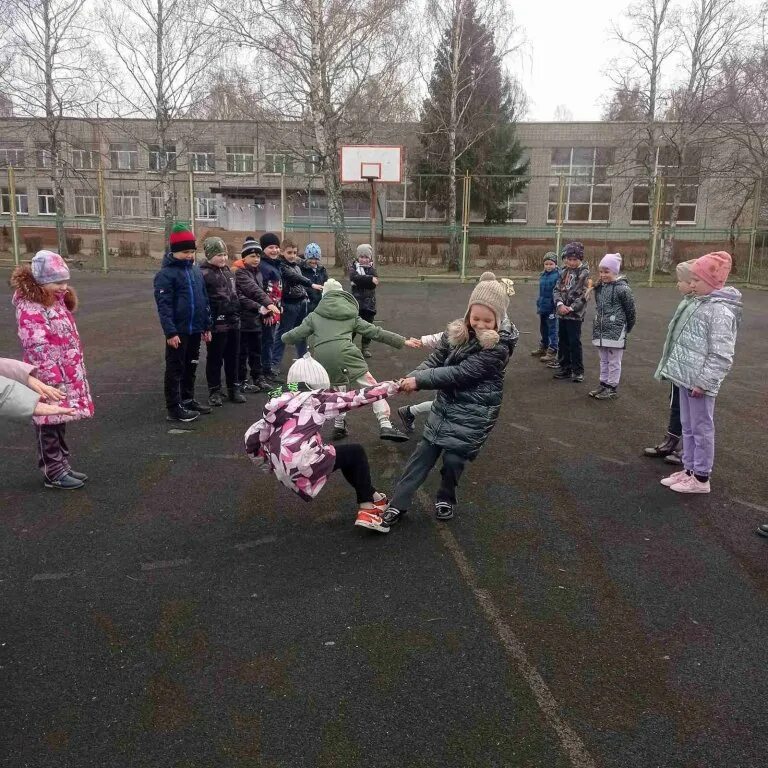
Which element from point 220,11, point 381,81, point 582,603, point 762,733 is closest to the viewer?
point 762,733

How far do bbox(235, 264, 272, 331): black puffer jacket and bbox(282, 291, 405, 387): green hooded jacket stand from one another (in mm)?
2223

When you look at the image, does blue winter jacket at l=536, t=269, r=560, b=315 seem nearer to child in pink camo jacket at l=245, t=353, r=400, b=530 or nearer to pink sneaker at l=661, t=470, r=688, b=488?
pink sneaker at l=661, t=470, r=688, b=488

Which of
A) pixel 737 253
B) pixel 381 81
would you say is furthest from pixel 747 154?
pixel 381 81

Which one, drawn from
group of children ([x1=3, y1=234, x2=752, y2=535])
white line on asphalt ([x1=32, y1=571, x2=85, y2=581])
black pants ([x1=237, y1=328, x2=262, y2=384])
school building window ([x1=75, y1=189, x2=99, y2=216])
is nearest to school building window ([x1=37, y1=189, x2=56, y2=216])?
school building window ([x1=75, y1=189, x2=99, y2=216])

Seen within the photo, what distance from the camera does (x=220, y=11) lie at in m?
22.3

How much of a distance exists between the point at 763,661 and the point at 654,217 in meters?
22.7

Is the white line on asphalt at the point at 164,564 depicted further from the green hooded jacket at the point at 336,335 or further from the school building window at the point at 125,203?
the school building window at the point at 125,203

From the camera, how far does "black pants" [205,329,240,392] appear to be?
746cm

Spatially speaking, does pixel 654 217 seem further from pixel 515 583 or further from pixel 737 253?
pixel 515 583

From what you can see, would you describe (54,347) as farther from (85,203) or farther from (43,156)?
(85,203)

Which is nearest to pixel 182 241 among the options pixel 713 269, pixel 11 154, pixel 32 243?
pixel 713 269

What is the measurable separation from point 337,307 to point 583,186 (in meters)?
35.1

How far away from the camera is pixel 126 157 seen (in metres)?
42.5

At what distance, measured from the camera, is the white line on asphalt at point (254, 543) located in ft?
13.9
